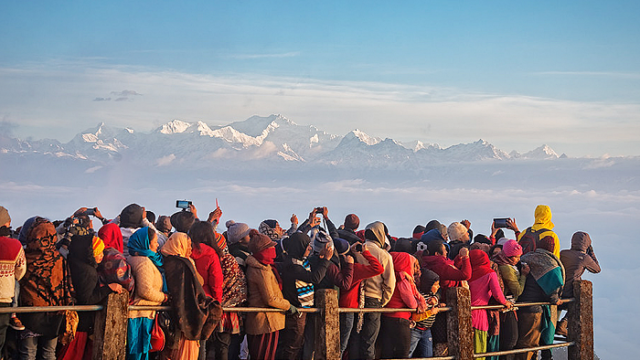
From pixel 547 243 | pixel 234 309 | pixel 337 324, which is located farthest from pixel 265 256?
pixel 547 243

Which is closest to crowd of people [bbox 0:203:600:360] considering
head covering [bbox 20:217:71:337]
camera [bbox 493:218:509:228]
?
head covering [bbox 20:217:71:337]

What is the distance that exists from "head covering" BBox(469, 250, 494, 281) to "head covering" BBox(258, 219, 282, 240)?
2.70m

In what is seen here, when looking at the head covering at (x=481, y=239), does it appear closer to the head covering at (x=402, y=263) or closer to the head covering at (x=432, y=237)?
the head covering at (x=432, y=237)

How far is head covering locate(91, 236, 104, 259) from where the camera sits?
6.94 m

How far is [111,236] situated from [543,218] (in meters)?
6.86

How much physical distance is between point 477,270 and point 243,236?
335cm

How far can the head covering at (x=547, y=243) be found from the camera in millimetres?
10375

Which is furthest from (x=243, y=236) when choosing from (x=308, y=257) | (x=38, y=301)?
(x=38, y=301)

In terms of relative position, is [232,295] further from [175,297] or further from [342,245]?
[342,245]

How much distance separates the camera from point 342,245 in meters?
8.50

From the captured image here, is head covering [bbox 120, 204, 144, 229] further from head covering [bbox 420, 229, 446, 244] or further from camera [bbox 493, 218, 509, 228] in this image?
camera [bbox 493, 218, 509, 228]

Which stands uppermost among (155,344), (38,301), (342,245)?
(342,245)

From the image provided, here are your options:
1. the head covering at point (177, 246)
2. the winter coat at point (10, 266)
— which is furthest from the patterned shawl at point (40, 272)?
the head covering at point (177, 246)

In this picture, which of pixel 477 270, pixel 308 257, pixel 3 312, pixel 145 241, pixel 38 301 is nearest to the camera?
pixel 3 312
